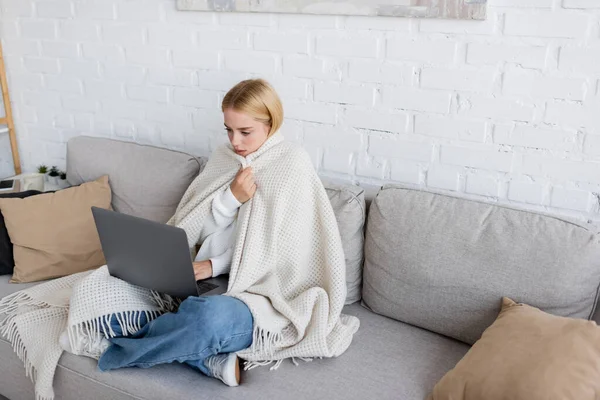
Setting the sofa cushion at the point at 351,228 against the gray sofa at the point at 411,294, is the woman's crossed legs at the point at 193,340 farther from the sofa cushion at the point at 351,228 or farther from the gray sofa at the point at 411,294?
the sofa cushion at the point at 351,228

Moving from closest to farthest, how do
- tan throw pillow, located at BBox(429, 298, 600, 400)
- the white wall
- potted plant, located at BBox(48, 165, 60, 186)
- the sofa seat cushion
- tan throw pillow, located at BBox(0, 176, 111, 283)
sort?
tan throw pillow, located at BBox(429, 298, 600, 400) < the sofa seat cushion < the white wall < tan throw pillow, located at BBox(0, 176, 111, 283) < potted plant, located at BBox(48, 165, 60, 186)

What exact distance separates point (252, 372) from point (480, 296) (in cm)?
64

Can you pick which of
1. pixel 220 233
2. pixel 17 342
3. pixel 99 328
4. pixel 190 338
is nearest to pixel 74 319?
pixel 99 328

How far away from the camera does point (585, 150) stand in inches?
66.7

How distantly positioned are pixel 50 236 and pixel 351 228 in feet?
3.43

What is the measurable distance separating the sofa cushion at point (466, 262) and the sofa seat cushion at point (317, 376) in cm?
10

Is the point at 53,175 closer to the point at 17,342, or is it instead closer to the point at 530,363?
the point at 17,342

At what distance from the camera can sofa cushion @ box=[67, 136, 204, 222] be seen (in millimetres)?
2174

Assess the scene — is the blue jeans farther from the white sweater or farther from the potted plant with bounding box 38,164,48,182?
the potted plant with bounding box 38,164,48,182

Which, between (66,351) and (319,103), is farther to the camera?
(319,103)

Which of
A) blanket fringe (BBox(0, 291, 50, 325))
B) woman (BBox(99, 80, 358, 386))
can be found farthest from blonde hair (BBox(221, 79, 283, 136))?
blanket fringe (BBox(0, 291, 50, 325))

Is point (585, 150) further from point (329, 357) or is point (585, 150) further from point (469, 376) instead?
point (329, 357)

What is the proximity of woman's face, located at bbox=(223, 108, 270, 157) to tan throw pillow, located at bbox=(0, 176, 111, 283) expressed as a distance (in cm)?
67

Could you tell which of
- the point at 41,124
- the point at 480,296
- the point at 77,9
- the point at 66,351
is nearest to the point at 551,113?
the point at 480,296
